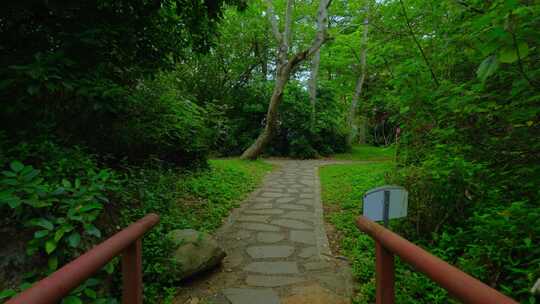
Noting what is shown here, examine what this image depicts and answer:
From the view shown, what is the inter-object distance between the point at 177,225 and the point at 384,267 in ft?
8.44

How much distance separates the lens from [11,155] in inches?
86.1

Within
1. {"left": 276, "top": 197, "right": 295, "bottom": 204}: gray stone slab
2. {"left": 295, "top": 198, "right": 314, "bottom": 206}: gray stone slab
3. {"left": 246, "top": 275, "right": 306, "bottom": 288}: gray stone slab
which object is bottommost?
{"left": 246, "top": 275, "right": 306, "bottom": 288}: gray stone slab

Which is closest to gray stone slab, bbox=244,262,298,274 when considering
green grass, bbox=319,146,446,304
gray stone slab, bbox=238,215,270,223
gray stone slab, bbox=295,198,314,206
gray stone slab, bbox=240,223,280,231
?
green grass, bbox=319,146,446,304

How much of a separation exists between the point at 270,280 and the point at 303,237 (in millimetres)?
1196

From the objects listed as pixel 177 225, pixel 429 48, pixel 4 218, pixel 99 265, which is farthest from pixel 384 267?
pixel 429 48

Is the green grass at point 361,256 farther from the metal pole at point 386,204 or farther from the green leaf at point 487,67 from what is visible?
the green leaf at point 487,67

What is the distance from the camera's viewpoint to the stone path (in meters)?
2.55

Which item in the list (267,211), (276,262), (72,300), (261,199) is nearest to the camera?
(72,300)

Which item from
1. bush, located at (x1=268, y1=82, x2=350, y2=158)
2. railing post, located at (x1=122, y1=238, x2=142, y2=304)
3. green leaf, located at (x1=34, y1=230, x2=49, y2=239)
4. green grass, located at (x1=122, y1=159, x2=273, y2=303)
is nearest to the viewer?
green leaf, located at (x1=34, y1=230, x2=49, y2=239)

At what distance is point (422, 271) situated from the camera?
1.04 metres

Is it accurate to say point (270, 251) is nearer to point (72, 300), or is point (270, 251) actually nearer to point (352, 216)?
point (352, 216)

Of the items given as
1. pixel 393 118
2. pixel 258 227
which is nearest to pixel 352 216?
pixel 258 227

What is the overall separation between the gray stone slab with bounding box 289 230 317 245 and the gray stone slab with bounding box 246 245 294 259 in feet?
0.84

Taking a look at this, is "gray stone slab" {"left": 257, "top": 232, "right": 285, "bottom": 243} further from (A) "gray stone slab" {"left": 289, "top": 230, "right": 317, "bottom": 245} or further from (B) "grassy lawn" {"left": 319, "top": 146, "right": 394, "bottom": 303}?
(B) "grassy lawn" {"left": 319, "top": 146, "right": 394, "bottom": 303}
